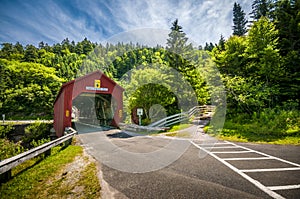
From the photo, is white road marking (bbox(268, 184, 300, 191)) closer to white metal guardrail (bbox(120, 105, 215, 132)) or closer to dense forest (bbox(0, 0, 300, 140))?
dense forest (bbox(0, 0, 300, 140))

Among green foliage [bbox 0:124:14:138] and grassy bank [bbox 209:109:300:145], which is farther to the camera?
green foliage [bbox 0:124:14:138]

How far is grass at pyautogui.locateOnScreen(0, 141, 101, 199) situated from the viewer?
9.32ft

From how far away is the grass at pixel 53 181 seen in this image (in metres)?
2.84

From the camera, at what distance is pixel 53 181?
3.37 m

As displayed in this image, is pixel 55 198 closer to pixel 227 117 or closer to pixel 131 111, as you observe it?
pixel 131 111

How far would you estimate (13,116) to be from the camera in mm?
27281

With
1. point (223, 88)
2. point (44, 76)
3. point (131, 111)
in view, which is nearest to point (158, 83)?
point (131, 111)

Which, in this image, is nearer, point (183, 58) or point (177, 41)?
point (183, 58)

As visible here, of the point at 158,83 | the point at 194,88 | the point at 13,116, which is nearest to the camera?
the point at 158,83

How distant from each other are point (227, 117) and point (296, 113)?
4.46 metres

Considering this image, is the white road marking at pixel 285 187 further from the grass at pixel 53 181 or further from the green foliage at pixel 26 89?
the green foliage at pixel 26 89

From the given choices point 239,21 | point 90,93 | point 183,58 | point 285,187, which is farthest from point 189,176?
point 239,21

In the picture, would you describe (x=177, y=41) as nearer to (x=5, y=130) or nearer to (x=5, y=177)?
(x=5, y=177)

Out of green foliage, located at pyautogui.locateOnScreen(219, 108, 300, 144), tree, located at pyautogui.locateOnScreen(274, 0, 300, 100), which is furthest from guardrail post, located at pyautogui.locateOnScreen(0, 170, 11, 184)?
tree, located at pyautogui.locateOnScreen(274, 0, 300, 100)
